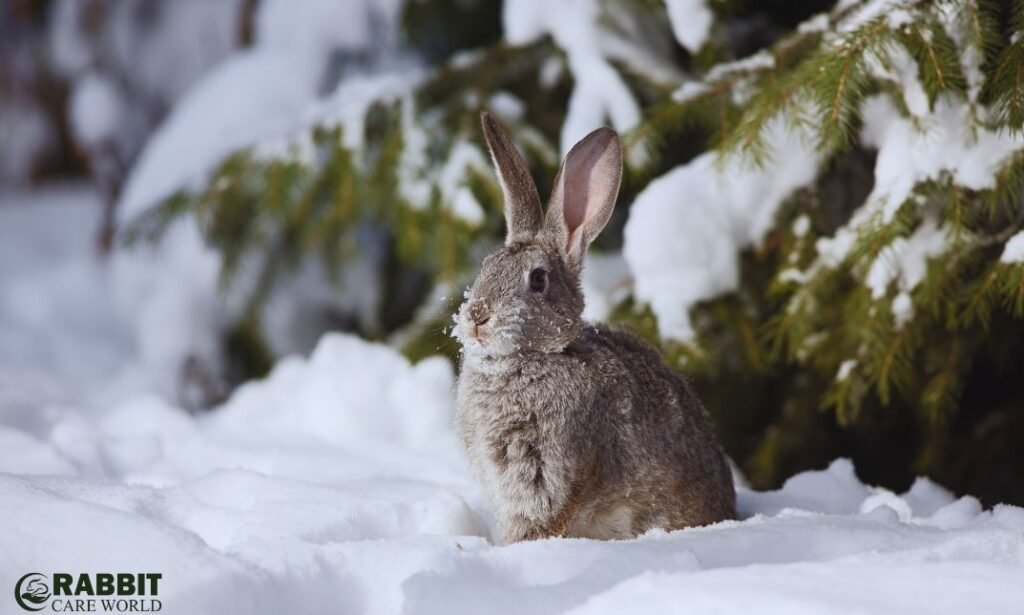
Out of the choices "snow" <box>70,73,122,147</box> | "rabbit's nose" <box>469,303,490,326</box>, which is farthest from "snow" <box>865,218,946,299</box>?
"snow" <box>70,73,122,147</box>

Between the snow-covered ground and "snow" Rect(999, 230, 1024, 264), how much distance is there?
605 mm

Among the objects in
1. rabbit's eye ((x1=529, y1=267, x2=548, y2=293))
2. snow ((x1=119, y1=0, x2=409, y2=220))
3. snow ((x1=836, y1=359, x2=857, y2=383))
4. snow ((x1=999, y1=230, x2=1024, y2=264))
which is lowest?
snow ((x1=836, y1=359, x2=857, y2=383))

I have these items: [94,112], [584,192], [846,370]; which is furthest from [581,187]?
[94,112]

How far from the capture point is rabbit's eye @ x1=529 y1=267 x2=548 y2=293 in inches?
95.1

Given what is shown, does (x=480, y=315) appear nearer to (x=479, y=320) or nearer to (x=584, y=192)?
(x=479, y=320)

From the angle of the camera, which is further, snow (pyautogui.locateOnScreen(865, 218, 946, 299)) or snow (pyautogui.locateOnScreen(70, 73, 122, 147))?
snow (pyautogui.locateOnScreen(70, 73, 122, 147))

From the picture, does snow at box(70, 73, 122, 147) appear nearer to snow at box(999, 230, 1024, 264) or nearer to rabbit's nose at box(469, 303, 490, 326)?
rabbit's nose at box(469, 303, 490, 326)

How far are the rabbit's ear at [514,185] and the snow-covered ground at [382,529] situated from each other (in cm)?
71

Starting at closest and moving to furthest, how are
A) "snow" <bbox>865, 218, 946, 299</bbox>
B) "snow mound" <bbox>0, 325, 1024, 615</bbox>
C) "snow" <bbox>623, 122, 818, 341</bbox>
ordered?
"snow mound" <bbox>0, 325, 1024, 615</bbox> < "snow" <bbox>865, 218, 946, 299</bbox> < "snow" <bbox>623, 122, 818, 341</bbox>

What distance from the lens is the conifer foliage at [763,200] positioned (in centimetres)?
262

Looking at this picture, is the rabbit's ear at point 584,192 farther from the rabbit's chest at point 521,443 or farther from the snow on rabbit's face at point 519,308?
the rabbit's chest at point 521,443

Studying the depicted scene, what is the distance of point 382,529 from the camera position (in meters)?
2.36

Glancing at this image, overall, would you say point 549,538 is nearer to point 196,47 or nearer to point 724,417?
point 724,417

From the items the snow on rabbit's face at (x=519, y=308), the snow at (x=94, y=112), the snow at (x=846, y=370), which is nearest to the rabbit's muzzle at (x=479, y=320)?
the snow on rabbit's face at (x=519, y=308)
